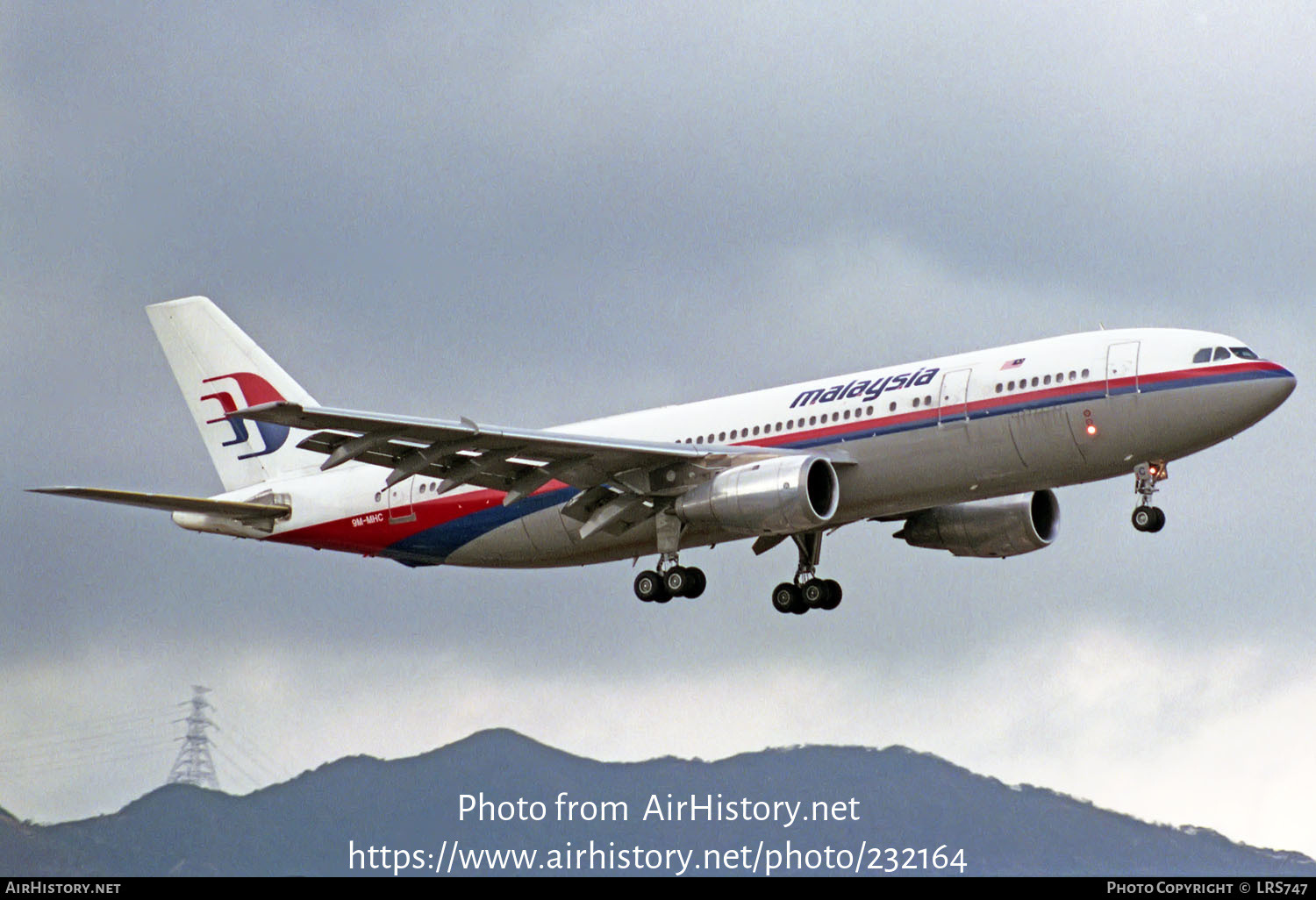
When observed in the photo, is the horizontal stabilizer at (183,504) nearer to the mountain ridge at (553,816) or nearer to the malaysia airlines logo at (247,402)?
the malaysia airlines logo at (247,402)

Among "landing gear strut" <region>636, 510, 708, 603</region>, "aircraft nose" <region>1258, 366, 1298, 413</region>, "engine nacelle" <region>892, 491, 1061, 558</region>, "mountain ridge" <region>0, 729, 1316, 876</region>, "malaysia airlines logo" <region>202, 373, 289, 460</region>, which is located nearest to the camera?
"aircraft nose" <region>1258, 366, 1298, 413</region>

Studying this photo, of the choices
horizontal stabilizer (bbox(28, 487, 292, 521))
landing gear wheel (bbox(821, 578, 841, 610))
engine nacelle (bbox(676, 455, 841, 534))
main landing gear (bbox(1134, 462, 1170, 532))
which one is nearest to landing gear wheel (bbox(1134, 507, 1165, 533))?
main landing gear (bbox(1134, 462, 1170, 532))

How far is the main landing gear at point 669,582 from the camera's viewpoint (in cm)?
4919

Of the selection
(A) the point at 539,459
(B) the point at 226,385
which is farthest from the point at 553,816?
(A) the point at 539,459

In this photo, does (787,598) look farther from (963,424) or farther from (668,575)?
(963,424)

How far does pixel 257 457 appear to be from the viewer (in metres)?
56.6

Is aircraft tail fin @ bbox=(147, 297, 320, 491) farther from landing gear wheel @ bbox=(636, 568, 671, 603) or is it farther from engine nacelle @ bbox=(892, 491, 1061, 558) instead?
engine nacelle @ bbox=(892, 491, 1061, 558)

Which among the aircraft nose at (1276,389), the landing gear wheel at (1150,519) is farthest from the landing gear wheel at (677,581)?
the aircraft nose at (1276,389)

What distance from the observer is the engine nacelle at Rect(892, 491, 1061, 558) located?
174 ft

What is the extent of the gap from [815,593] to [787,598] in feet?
2.67

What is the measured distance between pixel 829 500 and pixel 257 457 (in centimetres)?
1915

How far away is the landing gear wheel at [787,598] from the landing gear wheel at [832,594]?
66 cm

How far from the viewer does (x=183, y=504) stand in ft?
171

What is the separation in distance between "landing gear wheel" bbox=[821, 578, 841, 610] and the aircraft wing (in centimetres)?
597
